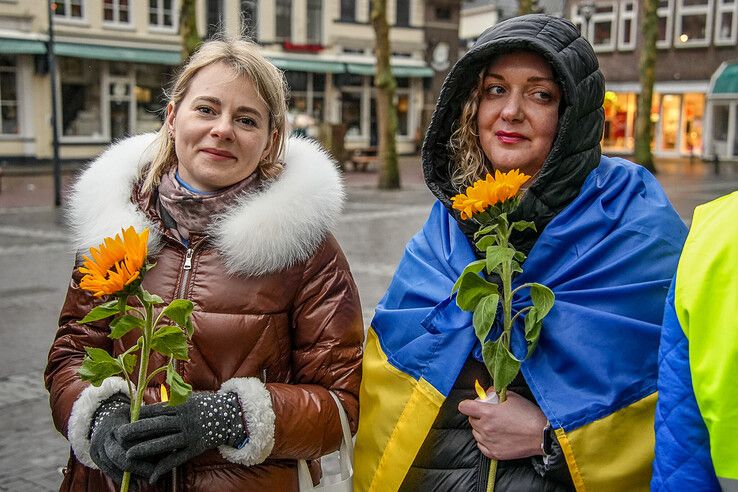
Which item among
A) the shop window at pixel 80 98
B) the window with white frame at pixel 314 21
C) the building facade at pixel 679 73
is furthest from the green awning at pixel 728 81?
the shop window at pixel 80 98

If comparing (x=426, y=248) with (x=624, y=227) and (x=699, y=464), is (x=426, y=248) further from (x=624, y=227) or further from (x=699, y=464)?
(x=699, y=464)

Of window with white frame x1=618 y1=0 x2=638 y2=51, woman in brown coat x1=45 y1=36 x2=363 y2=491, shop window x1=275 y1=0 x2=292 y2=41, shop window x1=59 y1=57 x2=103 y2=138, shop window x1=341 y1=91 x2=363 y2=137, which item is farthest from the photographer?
window with white frame x1=618 y1=0 x2=638 y2=51

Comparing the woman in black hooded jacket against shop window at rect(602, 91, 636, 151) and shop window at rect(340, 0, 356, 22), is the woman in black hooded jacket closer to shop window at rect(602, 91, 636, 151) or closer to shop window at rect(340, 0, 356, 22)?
shop window at rect(340, 0, 356, 22)

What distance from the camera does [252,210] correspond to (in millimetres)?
2301

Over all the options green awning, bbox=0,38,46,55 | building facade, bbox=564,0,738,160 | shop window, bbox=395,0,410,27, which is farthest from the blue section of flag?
shop window, bbox=395,0,410,27

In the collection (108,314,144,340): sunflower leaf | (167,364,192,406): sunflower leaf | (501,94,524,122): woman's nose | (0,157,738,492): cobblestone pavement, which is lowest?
(0,157,738,492): cobblestone pavement

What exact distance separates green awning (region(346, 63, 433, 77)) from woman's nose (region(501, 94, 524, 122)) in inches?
1309

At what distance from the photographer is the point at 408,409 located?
7.06 ft

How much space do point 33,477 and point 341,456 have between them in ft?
9.79

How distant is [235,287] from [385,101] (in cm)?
1925

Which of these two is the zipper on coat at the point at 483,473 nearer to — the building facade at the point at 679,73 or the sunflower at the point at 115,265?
the sunflower at the point at 115,265

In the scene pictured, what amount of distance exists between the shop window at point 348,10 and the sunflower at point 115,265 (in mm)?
34918

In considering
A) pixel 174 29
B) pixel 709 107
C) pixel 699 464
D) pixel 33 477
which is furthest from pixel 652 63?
pixel 699 464

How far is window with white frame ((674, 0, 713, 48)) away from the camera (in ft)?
119
